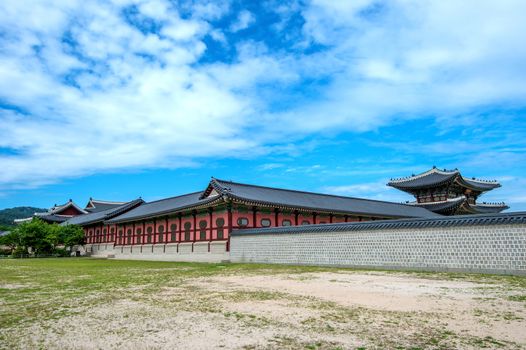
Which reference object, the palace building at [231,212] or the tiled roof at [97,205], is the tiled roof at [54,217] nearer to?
the tiled roof at [97,205]

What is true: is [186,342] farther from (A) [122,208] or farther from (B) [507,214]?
(A) [122,208]

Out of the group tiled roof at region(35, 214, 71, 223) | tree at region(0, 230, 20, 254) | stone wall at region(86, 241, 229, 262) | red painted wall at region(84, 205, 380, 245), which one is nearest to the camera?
stone wall at region(86, 241, 229, 262)

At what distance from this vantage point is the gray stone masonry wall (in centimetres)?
1678

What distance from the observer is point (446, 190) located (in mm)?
53250

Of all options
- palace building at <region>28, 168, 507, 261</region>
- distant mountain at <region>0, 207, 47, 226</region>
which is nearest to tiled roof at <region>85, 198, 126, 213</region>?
palace building at <region>28, 168, 507, 261</region>

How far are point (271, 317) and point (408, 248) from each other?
1379cm

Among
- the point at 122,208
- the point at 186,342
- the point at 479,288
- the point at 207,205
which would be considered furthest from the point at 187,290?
the point at 122,208

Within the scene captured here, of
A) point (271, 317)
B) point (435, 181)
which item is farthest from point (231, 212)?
point (435, 181)

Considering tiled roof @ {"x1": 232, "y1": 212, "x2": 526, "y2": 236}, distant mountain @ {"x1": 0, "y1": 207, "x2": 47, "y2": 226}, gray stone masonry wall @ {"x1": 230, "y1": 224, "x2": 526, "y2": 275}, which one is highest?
distant mountain @ {"x1": 0, "y1": 207, "x2": 47, "y2": 226}

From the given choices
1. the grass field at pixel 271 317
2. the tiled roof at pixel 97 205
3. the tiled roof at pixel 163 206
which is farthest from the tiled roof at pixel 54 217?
the grass field at pixel 271 317

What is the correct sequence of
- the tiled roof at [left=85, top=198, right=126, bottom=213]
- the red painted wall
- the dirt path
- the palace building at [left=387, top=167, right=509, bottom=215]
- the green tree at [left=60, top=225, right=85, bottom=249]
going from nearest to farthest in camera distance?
1. the dirt path
2. the red painted wall
3. the palace building at [left=387, top=167, right=509, bottom=215]
4. the green tree at [left=60, top=225, right=85, bottom=249]
5. the tiled roof at [left=85, top=198, right=126, bottom=213]

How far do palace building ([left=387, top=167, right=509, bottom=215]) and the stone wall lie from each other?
32.2 meters

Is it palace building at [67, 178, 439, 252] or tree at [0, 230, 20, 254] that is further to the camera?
tree at [0, 230, 20, 254]

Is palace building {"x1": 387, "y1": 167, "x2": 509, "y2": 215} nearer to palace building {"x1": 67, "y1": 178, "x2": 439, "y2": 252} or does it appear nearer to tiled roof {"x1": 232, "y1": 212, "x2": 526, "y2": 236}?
palace building {"x1": 67, "y1": 178, "x2": 439, "y2": 252}
